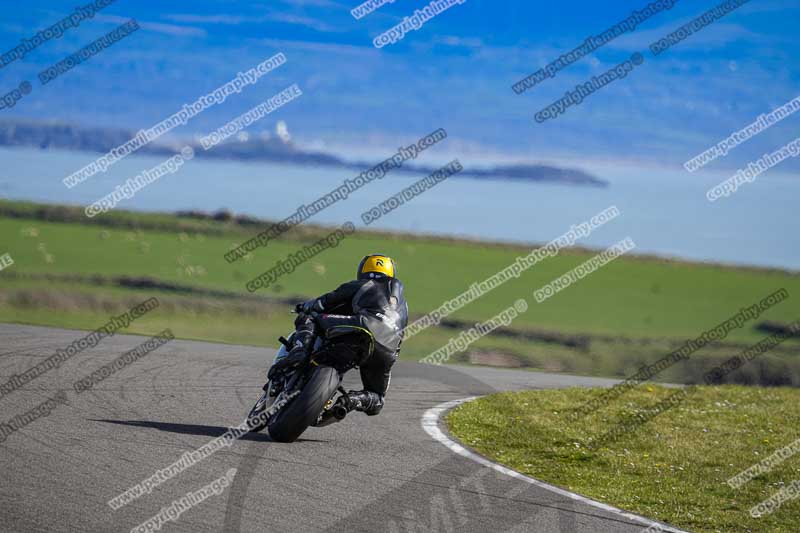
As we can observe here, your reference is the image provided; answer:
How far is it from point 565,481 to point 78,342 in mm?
9703

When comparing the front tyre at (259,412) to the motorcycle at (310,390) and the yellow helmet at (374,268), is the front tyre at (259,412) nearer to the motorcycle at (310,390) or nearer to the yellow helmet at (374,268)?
the motorcycle at (310,390)

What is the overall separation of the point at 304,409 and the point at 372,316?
4.04 ft

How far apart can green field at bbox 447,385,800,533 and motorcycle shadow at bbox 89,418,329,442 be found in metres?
2.32

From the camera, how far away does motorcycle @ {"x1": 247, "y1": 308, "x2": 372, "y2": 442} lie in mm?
11648

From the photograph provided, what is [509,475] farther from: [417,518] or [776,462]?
[776,462]

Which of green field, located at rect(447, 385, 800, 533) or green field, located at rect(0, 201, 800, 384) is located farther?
green field, located at rect(0, 201, 800, 384)

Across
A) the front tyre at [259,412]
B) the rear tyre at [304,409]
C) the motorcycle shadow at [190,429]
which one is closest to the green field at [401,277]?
the motorcycle shadow at [190,429]

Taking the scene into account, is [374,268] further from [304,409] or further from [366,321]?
[304,409]

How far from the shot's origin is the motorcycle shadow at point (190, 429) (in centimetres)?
1187

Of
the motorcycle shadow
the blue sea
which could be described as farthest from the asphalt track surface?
the blue sea

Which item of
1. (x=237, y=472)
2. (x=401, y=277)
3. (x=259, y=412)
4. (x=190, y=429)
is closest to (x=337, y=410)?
(x=259, y=412)

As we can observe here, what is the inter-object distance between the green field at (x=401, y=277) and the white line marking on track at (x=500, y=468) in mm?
19062

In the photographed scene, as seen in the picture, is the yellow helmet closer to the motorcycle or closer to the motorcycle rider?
the motorcycle rider

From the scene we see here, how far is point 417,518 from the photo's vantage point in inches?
361
